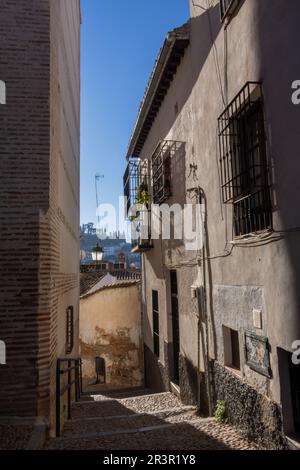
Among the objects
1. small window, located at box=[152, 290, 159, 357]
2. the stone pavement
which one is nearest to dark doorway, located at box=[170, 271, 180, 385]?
the stone pavement

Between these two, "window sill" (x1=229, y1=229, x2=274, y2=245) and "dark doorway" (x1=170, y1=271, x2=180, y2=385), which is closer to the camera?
"window sill" (x1=229, y1=229, x2=274, y2=245)

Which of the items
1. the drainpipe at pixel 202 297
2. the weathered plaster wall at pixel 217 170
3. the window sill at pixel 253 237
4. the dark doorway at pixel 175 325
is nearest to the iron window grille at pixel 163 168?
the weathered plaster wall at pixel 217 170

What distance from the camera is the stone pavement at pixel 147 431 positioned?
14.9ft

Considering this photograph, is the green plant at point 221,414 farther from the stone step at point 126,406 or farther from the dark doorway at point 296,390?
the stone step at point 126,406

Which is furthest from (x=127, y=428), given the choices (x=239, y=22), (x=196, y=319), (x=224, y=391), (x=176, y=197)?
(x=239, y=22)

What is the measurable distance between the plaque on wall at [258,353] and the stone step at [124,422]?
2.05 m

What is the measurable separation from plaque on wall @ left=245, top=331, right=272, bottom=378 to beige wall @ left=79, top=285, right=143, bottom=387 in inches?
348

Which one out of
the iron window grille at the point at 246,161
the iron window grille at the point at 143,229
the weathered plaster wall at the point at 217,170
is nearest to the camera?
the weathered plaster wall at the point at 217,170

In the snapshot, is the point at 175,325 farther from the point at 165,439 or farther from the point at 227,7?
the point at 227,7

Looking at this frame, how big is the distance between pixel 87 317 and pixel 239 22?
11480 millimetres

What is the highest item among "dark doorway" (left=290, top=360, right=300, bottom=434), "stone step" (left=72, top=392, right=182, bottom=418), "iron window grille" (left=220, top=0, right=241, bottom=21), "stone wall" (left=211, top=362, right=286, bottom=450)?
"iron window grille" (left=220, top=0, right=241, bottom=21)

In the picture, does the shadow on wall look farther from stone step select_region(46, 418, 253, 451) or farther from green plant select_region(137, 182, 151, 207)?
green plant select_region(137, 182, 151, 207)

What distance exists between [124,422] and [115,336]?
727 centimetres

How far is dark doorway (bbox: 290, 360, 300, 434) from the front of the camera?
383 cm
